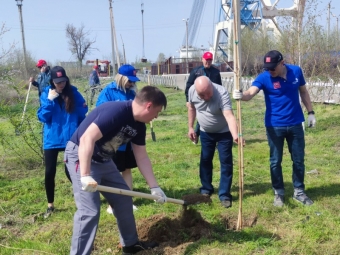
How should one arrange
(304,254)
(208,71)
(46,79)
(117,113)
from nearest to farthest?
(117,113)
(304,254)
(208,71)
(46,79)

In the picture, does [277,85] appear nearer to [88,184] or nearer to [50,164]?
[88,184]

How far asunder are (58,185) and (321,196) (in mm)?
3775

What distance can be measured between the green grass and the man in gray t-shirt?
11.2 inches

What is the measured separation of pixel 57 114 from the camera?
4.45m

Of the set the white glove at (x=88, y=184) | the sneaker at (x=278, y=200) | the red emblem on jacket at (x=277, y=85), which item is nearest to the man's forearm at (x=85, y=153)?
the white glove at (x=88, y=184)

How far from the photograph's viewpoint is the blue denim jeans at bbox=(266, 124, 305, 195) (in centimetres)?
451

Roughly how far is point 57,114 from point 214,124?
1847 millimetres

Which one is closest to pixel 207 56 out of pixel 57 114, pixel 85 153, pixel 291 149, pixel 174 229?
pixel 291 149

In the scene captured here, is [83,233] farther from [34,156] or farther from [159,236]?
[34,156]

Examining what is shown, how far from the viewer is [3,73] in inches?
255

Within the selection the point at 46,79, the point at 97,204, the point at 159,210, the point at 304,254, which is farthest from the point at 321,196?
the point at 46,79

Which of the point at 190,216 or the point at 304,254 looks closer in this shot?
the point at 304,254

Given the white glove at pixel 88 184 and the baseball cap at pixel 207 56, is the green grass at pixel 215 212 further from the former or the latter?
the baseball cap at pixel 207 56

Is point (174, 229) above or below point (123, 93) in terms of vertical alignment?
below
